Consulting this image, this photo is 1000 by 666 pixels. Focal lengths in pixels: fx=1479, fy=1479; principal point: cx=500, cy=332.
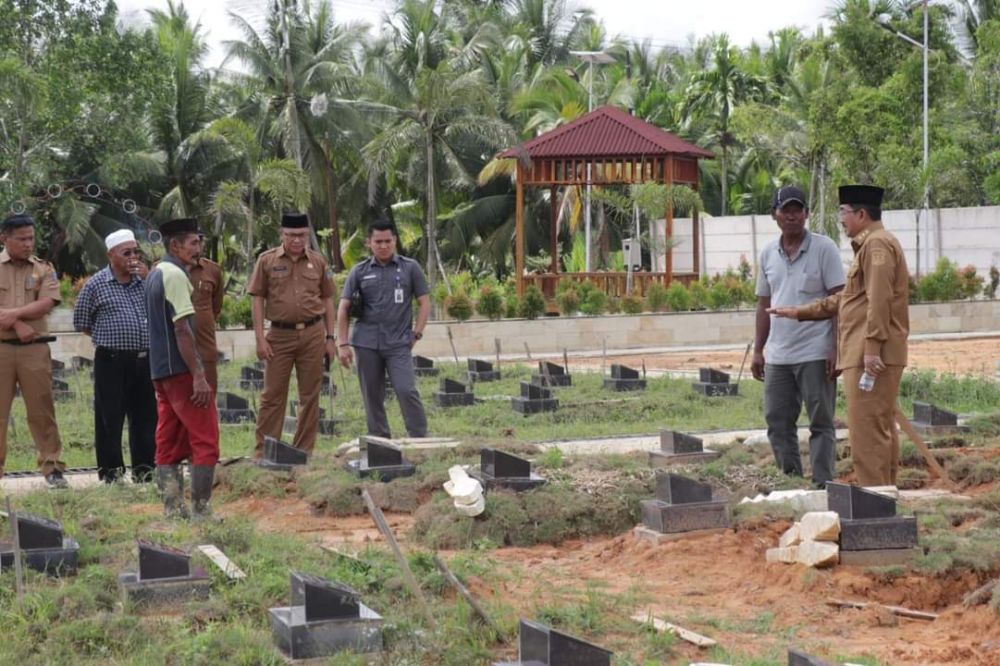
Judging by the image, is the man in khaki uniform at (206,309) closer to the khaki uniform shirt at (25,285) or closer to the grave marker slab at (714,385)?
the khaki uniform shirt at (25,285)

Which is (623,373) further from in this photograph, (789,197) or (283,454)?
(789,197)

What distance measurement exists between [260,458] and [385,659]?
505cm

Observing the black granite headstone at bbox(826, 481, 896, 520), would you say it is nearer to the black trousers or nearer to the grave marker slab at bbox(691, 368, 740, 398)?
the black trousers

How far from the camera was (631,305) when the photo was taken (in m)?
26.8

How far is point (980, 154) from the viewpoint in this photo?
35.6 metres

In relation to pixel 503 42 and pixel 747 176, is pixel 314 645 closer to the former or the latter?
pixel 503 42

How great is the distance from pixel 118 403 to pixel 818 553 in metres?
5.16

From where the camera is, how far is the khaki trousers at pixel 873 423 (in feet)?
27.7

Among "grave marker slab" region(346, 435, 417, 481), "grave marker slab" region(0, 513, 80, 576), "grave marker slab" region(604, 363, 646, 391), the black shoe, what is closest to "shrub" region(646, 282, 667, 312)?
"grave marker slab" region(604, 363, 646, 391)

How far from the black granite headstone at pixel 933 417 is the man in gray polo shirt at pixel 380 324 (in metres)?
4.08

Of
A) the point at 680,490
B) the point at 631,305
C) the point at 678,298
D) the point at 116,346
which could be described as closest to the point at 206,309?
the point at 116,346

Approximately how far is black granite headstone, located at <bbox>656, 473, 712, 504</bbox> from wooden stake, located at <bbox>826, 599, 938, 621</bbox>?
146 cm

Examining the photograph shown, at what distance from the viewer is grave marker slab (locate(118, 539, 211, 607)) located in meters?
6.46

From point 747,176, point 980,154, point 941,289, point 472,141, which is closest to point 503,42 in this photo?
point 472,141
